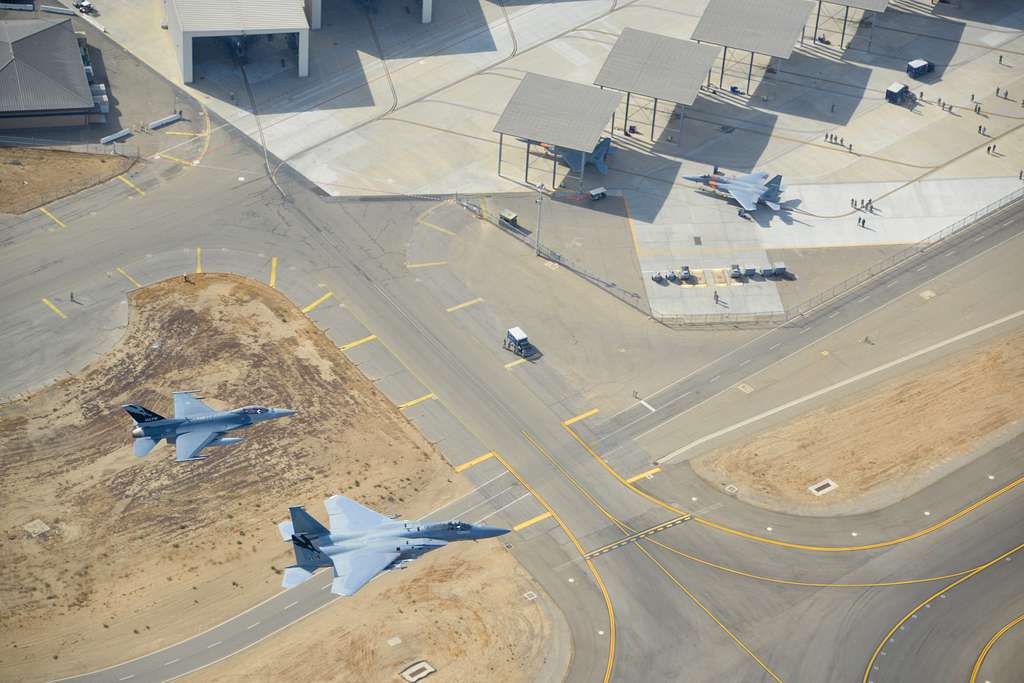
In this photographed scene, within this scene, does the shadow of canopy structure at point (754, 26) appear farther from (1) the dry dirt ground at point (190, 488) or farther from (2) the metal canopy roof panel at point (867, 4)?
(1) the dry dirt ground at point (190, 488)

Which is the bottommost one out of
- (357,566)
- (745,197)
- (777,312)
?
(357,566)

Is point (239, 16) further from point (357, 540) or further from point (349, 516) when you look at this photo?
point (357, 540)

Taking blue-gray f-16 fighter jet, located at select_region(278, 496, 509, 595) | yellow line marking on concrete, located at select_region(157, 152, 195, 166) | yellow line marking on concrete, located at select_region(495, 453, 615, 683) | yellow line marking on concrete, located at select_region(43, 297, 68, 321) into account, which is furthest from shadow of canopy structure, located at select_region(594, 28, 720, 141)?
blue-gray f-16 fighter jet, located at select_region(278, 496, 509, 595)

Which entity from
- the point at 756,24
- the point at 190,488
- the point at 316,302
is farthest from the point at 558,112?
the point at 190,488

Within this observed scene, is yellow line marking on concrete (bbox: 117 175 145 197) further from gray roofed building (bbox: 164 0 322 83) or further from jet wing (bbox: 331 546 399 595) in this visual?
jet wing (bbox: 331 546 399 595)

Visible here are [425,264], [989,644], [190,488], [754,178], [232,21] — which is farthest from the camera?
[232,21]

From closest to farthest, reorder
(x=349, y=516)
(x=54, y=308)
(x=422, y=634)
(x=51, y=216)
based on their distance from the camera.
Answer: (x=349, y=516) < (x=422, y=634) < (x=54, y=308) < (x=51, y=216)
